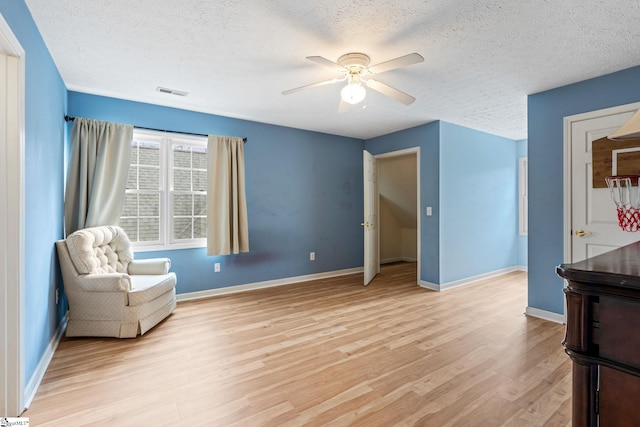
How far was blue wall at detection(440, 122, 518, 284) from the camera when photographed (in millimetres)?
4371

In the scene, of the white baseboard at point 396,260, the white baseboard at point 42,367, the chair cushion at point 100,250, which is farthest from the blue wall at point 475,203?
the white baseboard at point 42,367

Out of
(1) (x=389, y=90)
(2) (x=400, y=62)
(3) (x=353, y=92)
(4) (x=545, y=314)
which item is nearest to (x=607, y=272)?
(2) (x=400, y=62)

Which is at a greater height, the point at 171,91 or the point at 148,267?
the point at 171,91

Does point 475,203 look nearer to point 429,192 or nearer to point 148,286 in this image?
point 429,192

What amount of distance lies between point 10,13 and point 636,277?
2.86 m

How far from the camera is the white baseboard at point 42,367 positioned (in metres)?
1.81

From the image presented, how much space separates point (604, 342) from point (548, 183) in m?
3.05

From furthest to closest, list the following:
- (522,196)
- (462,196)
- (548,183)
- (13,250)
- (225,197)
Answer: (522,196), (462,196), (225,197), (548,183), (13,250)

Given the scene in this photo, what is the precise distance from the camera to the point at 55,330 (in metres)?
2.58

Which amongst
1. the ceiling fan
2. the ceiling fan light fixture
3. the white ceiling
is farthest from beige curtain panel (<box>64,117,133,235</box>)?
the ceiling fan light fixture

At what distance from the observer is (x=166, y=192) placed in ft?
12.3

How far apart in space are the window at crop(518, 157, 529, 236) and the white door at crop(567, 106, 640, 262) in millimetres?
2717

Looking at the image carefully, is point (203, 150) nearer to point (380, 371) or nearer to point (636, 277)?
point (380, 371)

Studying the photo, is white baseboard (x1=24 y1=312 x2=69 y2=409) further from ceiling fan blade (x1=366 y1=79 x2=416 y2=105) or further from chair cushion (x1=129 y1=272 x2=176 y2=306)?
ceiling fan blade (x1=366 y1=79 x2=416 y2=105)
